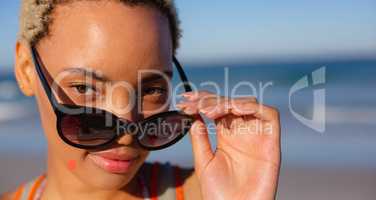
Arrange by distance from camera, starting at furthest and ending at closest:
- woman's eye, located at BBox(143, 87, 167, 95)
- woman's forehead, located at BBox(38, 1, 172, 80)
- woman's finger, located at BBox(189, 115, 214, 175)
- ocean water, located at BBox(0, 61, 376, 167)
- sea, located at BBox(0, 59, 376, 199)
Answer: ocean water, located at BBox(0, 61, 376, 167) < sea, located at BBox(0, 59, 376, 199) < woman's finger, located at BBox(189, 115, 214, 175) < woman's eye, located at BBox(143, 87, 167, 95) < woman's forehead, located at BBox(38, 1, 172, 80)

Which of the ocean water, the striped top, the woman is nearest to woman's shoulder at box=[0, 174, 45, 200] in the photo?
the striped top

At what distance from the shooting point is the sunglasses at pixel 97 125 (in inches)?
89.8

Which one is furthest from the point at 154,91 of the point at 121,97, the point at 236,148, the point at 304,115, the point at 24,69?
the point at 304,115

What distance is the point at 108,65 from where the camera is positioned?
219 cm

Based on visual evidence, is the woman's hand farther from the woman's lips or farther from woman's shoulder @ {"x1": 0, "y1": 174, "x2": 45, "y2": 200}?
woman's shoulder @ {"x1": 0, "y1": 174, "x2": 45, "y2": 200}

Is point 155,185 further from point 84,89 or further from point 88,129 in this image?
point 84,89

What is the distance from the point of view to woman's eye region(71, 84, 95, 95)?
2247 mm

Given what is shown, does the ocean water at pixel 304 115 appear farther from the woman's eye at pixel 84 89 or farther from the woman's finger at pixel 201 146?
the woman's eye at pixel 84 89

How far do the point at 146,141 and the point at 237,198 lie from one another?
45 cm

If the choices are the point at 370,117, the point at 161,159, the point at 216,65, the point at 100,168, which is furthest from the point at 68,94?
the point at 216,65

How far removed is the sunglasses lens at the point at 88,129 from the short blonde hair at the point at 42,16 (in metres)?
0.39

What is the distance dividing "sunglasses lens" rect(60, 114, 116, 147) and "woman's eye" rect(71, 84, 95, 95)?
95 millimetres

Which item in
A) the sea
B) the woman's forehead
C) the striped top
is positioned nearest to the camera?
the woman's forehead

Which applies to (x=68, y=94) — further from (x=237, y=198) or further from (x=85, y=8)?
(x=237, y=198)
